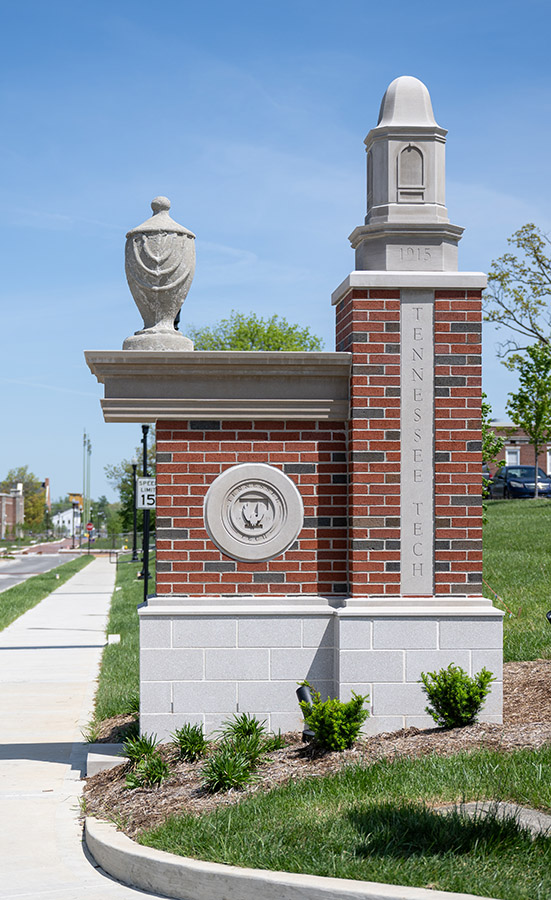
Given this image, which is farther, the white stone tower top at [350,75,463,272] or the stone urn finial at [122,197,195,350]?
the stone urn finial at [122,197,195,350]

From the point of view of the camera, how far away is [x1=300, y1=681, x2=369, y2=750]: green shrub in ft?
22.9

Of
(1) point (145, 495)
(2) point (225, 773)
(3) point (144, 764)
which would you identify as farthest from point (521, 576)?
(2) point (225, 773)

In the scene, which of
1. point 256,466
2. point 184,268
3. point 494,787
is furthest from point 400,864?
point 184,268

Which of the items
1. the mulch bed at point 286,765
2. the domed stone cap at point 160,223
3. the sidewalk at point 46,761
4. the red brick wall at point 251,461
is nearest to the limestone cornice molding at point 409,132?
the domed stone cap at point 160,223

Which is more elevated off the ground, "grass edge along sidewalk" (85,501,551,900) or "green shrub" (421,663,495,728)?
"green shrub" (421,663,495,728)

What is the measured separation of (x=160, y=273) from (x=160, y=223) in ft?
1.50

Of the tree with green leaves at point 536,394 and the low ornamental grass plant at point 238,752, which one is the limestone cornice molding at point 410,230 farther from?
the tree with green leaves at point 536,394

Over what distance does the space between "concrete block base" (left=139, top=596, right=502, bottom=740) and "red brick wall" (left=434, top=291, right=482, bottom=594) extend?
267 mm

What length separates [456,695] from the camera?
7305mm

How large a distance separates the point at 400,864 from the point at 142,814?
2.12 m

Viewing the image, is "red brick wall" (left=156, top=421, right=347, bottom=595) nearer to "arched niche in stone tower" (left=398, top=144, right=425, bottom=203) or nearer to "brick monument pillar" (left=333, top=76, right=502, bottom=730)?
"brick monument pillar" (left=333, top=76, right=502, bottom=730)

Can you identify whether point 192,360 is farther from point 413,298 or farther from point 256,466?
point 413,298

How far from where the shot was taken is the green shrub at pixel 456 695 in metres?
7.32

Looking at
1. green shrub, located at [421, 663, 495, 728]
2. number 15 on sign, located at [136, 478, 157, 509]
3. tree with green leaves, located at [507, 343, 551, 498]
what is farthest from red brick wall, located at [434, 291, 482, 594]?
tree with green leaves, located at [507, 343, 551, 498]
